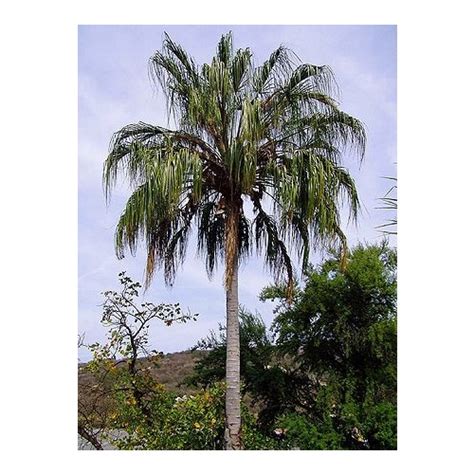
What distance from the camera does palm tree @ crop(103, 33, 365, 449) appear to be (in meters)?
5.59

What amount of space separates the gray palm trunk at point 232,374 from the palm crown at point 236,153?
0.19m

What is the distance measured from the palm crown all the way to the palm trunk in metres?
0.15

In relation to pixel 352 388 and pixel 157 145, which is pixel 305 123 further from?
pixel 352 388

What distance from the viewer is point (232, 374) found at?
581 centimetres

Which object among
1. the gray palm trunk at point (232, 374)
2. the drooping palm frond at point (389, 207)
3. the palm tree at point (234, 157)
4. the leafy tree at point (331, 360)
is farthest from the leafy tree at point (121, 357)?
the drooping palm frond at point (389, 207)

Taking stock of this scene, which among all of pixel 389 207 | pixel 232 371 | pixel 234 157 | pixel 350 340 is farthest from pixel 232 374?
pixel 389 207

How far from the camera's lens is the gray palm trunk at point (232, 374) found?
576 cm

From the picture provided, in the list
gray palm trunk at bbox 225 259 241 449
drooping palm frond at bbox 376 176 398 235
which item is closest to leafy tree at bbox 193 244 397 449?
drooping palm frond at bbox 376 176 398 235

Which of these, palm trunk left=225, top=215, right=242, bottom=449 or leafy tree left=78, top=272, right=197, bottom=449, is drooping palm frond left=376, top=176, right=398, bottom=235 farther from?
leafy tree left=78, top=272, right=197, bottom=449

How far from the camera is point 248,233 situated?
640cm

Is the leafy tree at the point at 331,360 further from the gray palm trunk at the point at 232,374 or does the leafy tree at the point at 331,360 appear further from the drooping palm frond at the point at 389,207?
the gray palm trunk at the point at 232,374

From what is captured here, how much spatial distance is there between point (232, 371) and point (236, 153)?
1.77m

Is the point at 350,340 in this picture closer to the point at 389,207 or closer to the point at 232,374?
the point at 389,207
